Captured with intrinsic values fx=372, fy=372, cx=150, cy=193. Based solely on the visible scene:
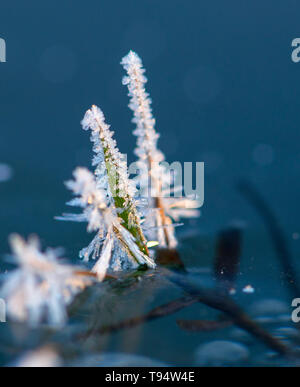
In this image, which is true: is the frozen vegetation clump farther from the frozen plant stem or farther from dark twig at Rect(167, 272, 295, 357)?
dark twig at Rect(167, 272, 295, 357)

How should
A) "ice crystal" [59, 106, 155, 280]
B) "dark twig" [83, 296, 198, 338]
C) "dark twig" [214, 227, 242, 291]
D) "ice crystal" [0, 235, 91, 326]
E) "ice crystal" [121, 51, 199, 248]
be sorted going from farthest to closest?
1. "dark twig" [214, 227, 242, 291]
2. "ice crystal" [121, 51, 199, 248]
3. "ice crystal" [59, 106, 155, 280]
4. "dark twig" [83, 296, 198, 338]
5. "ice crystal" [0, 235, 91, 326]

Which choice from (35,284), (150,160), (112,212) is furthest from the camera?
(150,160)

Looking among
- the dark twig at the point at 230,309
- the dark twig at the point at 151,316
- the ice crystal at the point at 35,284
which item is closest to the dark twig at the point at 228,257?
the dark twig at the point at 230,309

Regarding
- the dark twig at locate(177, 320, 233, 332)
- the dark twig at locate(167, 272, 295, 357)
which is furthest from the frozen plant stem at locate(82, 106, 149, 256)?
the dark twig at locate(177, 320, 233, 332)

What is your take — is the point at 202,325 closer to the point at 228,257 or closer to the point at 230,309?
the point at 230,309

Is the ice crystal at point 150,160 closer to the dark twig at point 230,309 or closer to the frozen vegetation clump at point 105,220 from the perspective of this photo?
the frozen vegetation clump at point 105,220

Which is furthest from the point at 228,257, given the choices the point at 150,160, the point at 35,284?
the point at 35,284
